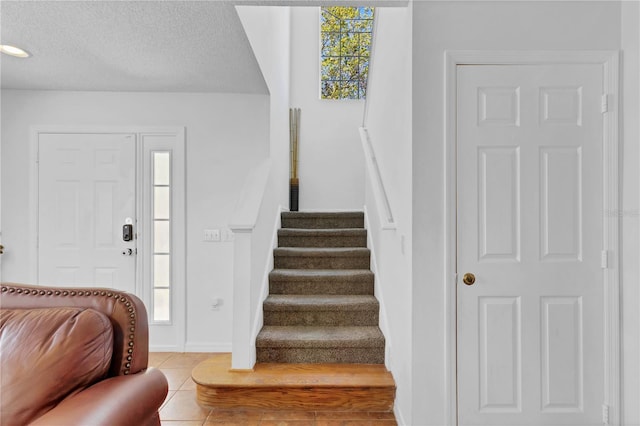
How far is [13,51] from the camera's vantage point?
246 centimetres

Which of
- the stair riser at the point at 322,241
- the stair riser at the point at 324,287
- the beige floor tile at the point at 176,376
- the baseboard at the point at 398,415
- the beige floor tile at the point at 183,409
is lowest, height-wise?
the beige floor tile at the point at 176,376

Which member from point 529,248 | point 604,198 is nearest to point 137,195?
point 529,248

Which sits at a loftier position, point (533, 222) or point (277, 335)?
point (533, 222)

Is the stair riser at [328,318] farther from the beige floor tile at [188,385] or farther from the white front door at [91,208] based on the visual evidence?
the white front door at [91,208]

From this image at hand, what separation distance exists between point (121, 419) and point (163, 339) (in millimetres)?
2482

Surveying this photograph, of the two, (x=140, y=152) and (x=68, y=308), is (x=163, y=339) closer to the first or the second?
(x=140, y=152)

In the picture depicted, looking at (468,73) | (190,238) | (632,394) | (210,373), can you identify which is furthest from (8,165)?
(632,394)

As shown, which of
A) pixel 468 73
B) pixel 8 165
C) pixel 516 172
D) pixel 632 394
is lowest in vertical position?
pixel 632 394

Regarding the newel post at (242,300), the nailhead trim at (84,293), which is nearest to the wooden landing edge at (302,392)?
the newel post at (242,300)

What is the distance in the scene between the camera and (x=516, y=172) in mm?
1789

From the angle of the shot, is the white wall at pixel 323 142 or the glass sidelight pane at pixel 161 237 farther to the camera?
the white wall at pixel 323 142

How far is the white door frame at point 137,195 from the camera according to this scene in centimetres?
326

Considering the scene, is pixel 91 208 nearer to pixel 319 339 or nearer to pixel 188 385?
pixel 188 385

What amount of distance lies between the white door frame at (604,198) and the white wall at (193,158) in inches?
79.6
